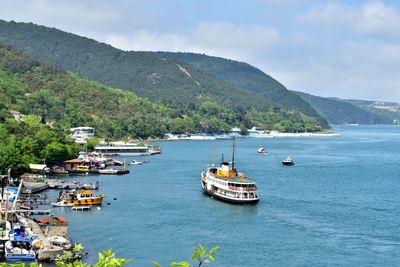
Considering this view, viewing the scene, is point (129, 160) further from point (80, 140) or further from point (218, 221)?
point (218, 221)

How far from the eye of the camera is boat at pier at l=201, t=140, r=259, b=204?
5406 cm

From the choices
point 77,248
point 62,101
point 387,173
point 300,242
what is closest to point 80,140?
point 62,101

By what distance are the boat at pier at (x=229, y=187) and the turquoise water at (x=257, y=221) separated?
822mm

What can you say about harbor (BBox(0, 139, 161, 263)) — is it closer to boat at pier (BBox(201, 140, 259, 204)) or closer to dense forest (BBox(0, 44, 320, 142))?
boat at pier (BBox(201, 140, 259, 204))

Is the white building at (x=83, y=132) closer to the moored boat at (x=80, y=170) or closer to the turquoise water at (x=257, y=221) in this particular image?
the moored boat at (x=80, y=170)

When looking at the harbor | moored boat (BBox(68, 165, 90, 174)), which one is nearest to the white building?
the harbor

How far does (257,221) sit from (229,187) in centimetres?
874

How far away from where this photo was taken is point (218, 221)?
46500 mm

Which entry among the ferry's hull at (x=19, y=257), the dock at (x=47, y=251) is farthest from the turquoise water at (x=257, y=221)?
the ferry's hull at (x=19, y=257)

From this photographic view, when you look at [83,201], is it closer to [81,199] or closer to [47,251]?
[81,199]

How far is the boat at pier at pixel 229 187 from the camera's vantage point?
54.1m

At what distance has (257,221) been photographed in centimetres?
4672

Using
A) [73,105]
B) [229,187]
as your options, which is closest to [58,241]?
[229,187]

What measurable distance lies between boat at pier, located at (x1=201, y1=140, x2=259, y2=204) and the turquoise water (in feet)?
2.70
